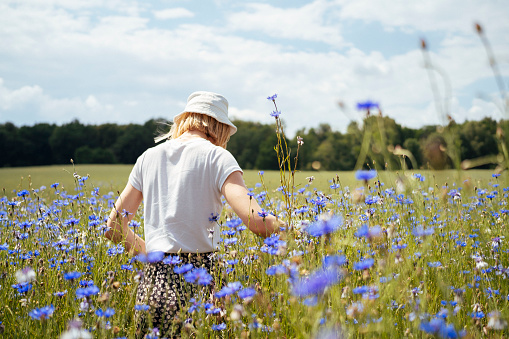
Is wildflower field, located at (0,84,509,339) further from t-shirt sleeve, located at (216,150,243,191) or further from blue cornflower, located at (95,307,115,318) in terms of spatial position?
t-shirt sleeve, located at (216,150,243,191)

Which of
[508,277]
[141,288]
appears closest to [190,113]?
[141,288]

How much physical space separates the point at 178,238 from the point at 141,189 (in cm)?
49

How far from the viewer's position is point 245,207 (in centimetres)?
207

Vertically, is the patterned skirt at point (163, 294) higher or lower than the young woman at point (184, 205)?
lower

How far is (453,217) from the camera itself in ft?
12.7

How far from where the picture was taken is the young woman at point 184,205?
208cm

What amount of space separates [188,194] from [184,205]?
0.21 feet

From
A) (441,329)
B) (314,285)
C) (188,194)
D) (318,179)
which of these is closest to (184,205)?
(188,194)

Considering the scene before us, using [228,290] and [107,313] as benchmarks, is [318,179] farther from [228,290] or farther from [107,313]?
[107,313]

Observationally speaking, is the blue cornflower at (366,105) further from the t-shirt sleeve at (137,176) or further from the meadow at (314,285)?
the t-shirt sleeve at (137,176)

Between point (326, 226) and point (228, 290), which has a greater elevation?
point (326, 226)

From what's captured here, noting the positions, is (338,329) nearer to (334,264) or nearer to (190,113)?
(334,264)

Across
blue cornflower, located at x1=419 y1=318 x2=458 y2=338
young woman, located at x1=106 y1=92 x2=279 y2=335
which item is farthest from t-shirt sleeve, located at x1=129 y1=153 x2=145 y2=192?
blue cornflower, located at x1=419 y1=318 x2=458 y2=338

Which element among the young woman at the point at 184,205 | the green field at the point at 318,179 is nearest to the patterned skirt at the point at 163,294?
the young woman at the point at 184,205
